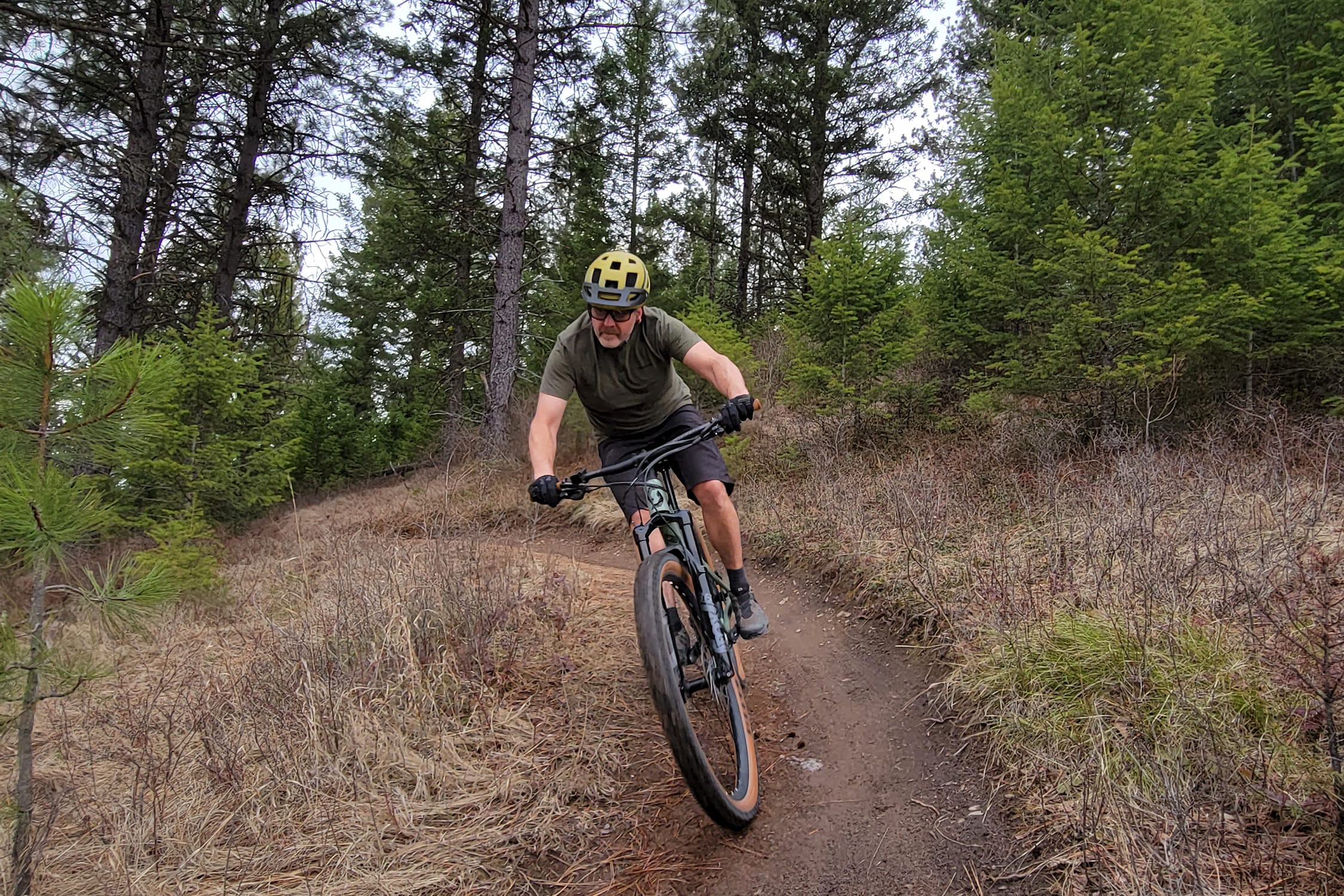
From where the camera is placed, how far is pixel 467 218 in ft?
38.9

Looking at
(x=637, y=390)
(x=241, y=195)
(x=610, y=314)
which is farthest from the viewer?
(x=241, y=195)

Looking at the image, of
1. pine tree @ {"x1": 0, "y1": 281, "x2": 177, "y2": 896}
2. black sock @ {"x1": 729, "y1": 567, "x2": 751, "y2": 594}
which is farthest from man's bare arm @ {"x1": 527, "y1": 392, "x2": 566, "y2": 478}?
pine tree @ {"x1": 0, "y1": 281, "x2": 177, "y2": 896}

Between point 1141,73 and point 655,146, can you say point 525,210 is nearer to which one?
point 1141,73

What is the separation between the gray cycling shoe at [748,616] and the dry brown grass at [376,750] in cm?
67

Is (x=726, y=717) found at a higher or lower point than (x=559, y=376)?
lower

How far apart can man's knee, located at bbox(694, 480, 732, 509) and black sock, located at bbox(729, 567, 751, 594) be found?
17.4 inches

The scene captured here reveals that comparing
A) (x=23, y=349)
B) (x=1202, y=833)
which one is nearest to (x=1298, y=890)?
(x=1202, y=833)

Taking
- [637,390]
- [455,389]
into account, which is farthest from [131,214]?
[637,390]

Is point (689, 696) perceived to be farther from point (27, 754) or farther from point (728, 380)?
point (27, 754)

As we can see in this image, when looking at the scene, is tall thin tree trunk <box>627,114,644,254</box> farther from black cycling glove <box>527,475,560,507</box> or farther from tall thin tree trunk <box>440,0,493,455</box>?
black cycling glove <box>527,475,560,507</box>

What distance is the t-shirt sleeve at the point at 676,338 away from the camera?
3.36 meters

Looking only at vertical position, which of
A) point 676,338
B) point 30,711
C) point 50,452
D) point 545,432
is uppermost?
point 676,338

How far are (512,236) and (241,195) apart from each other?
476 centimetres

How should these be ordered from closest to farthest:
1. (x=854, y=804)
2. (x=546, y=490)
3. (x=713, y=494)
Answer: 1. (x=546, y=490)
2. (x=854, y=804)
3. (x=713, y=494)
